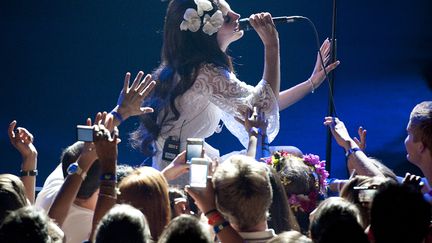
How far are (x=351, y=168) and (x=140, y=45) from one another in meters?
2.60

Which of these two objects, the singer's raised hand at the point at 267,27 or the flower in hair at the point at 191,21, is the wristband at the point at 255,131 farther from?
the flower in hair at the point at 191,21

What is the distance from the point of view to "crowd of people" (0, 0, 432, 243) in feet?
6.56

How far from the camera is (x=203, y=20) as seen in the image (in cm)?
376

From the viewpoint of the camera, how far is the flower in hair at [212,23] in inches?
148

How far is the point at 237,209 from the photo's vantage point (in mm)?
2340

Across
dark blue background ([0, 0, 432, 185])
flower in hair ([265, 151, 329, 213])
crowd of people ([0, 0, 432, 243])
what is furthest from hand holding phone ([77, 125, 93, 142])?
dark blue background ([0, 0, 432, 185])

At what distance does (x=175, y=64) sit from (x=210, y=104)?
26 centimetres

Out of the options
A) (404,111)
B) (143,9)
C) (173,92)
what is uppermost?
(143,9)

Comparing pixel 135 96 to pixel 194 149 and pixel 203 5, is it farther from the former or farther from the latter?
pixel 203 5

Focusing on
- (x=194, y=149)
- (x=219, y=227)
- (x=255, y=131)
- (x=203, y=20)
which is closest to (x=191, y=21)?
(x=203, y=20)

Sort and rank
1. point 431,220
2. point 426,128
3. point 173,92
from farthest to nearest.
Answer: point 173,92 < point 426,128 < point 431,220

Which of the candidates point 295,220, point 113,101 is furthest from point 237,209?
point 113,101

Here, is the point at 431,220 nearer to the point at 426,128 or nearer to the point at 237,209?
the point at 237,209

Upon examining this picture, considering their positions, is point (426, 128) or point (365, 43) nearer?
point (426, 128)
